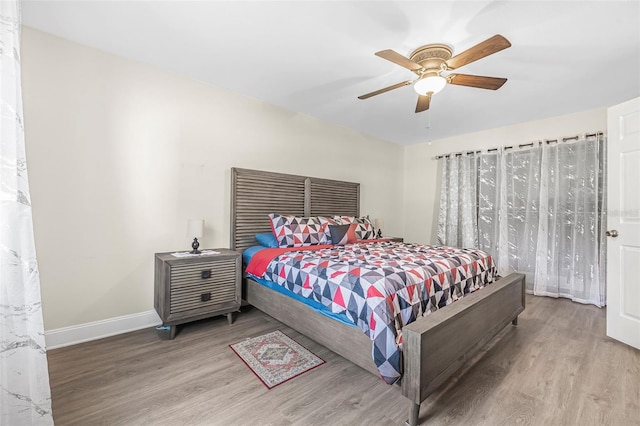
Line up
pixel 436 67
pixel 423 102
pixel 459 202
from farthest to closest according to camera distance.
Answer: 1. pixel 459 202
2. pixel 423 102
3. pixel 436 67

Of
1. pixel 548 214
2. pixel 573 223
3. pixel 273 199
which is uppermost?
pixel 273 199

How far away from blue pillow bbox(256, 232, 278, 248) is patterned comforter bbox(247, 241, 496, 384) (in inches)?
14.6

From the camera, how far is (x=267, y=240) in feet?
10.1

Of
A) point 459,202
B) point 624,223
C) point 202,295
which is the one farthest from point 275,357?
point 459,202

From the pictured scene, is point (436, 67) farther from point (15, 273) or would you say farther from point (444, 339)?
point (15, 273)

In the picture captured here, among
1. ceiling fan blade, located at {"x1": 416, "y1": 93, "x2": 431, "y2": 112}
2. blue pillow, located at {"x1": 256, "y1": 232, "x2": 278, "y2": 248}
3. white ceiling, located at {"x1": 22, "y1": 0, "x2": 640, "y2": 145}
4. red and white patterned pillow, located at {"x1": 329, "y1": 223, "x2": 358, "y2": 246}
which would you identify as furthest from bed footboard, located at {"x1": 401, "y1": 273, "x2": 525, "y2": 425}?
white ceiling, located at {"x1": 22, "y1": 0, "x2": 640, "y2": 145}

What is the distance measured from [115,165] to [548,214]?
5296 millimetres

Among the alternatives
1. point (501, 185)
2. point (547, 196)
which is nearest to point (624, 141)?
point (547, 196)

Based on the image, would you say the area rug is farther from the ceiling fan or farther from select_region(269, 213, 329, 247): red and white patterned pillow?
the ceiling fan

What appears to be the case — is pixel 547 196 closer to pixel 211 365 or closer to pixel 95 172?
pixel 211 365

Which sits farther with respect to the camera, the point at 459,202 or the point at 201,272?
the point at 459,202

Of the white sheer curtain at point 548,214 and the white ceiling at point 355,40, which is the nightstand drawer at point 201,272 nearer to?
the white ceiling at point 355,40

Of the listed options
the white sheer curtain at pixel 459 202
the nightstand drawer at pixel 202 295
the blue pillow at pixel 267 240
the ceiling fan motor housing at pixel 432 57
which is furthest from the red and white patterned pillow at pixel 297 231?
the white sheer curtain at pixel 459 202

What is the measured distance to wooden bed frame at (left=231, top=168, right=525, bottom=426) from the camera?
4.70 ft
